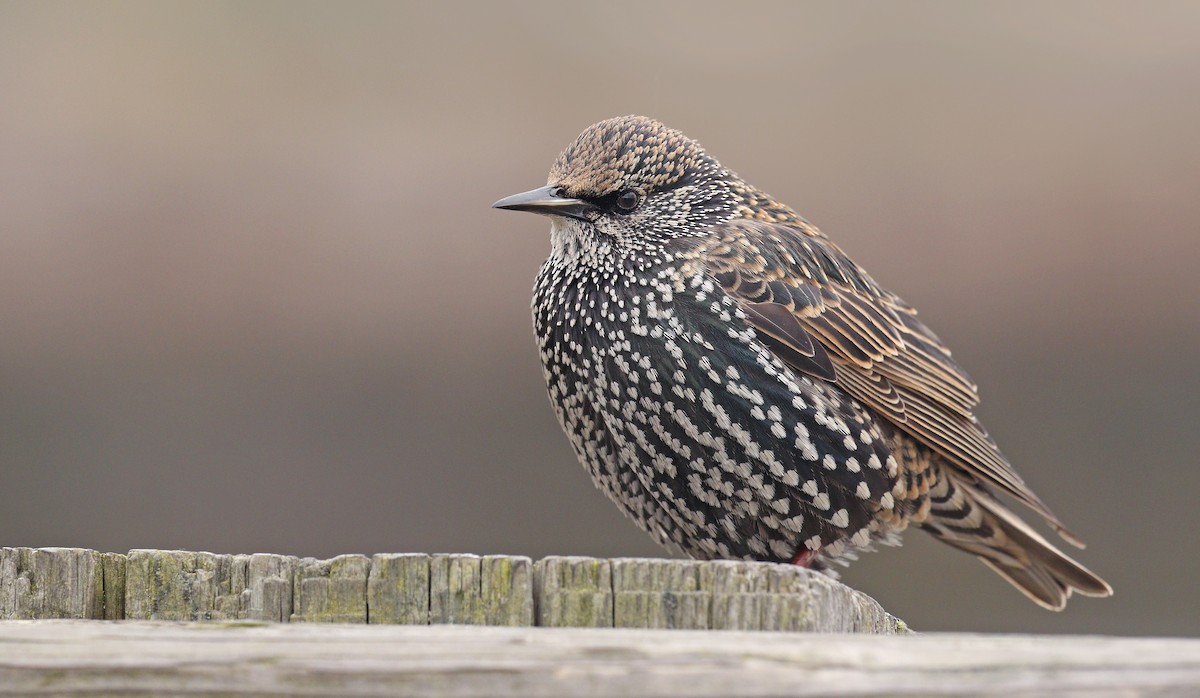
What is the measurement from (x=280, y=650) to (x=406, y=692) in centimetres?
15

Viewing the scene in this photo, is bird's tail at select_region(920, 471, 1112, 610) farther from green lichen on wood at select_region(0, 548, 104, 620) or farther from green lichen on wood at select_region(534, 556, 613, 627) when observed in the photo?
green lichen on wood at select_region(0, 548, 104, 620)

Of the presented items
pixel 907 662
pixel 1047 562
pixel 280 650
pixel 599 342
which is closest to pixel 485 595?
pixel 280 650

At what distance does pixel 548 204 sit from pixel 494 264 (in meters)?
1.96

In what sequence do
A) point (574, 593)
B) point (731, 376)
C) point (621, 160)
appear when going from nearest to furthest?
point (574, 593) → point (731, 376) → point (621, 160)

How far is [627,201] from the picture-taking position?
143 inches

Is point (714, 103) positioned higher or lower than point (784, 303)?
higher

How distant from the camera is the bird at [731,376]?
3332 mm

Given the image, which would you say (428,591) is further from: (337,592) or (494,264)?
(494,264)

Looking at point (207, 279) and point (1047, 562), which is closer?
point (1047, 562)

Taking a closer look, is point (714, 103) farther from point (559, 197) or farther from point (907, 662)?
point (907, 662)

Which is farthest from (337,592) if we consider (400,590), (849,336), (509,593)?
(849,336)

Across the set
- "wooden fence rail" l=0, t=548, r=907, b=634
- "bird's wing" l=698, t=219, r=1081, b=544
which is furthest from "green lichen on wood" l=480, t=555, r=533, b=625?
"bird's wing" l=698, t=219, r=1081, b=544

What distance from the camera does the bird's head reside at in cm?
356

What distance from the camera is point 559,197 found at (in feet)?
11.6
